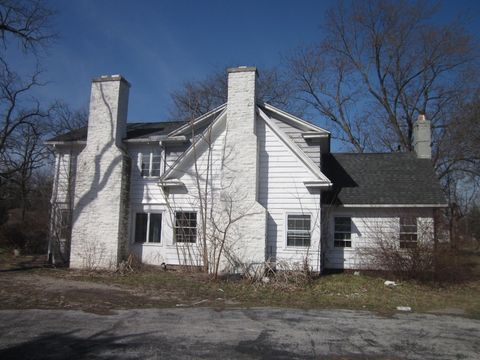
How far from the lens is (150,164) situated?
17719 mm

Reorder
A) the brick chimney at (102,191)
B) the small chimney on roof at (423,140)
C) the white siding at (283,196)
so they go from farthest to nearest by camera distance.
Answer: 1. the small chimney on roof at (423,140)
2. the brick chimney at (102,191)
3. the white siding at (283,196)

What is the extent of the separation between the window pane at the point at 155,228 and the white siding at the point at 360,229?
6783 mm

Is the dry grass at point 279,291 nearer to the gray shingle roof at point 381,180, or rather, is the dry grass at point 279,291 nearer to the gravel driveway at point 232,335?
the gravel driveway at point 232,335

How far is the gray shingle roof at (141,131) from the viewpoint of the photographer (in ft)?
60.8

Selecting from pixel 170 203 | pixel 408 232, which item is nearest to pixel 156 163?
pixel 170 203

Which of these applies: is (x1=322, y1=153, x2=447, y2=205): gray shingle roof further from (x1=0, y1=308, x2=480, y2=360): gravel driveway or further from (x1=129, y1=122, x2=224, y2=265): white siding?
(x1=0, y1=308, x2=480, y2=360): gravel driveway

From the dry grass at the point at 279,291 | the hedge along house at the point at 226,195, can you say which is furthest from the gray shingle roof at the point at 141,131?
the dry grass at the point at 279,291

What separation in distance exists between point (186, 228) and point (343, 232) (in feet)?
21.0

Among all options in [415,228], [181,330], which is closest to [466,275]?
[415,228]

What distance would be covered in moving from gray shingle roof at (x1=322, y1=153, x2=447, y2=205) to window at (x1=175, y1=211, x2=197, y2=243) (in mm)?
5489

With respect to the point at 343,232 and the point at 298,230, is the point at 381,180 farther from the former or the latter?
the point at 298,230

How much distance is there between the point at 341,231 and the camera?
56.0 feet

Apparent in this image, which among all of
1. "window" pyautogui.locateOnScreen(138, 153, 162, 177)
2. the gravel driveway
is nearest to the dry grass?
the gravel driveway

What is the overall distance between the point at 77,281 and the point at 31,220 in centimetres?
1053
